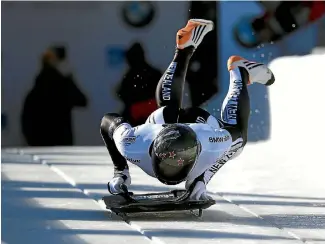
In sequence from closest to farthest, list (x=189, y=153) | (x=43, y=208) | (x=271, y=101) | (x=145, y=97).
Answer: (x=189, y=153)
(x=43, y=208)
(x=271, y=101)
(x=145, y=97)

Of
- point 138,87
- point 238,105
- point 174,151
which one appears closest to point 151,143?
point 174,151

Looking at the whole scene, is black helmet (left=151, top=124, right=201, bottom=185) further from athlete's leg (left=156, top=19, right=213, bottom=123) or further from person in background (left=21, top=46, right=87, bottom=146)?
person in background (left=21, top=46, right=87, bottom=146)

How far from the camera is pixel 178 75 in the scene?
5.10 metres

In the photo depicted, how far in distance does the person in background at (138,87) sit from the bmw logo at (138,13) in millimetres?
298

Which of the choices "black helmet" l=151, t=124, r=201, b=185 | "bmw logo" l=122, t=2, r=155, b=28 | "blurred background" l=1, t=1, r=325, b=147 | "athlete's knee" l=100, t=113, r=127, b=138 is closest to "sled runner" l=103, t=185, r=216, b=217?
"black helmet" l=151, t=124, r=201, b=185

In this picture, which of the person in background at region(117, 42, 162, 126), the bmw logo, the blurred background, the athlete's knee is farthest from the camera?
the bmw logo

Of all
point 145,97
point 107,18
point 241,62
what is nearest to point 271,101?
point 145,97

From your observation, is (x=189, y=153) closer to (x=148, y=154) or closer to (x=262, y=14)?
(x=148, y=154)

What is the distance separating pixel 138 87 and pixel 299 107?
124 inches

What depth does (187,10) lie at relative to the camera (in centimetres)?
1109

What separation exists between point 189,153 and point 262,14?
702 centimetres

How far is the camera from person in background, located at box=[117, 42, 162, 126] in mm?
10570

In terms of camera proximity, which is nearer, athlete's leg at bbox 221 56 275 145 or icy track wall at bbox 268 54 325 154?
athlete's leg at bbox 221 56 275 145

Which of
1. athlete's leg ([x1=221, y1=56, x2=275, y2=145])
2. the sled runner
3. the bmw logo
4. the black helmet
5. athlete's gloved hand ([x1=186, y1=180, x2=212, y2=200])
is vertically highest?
the bmw logo
